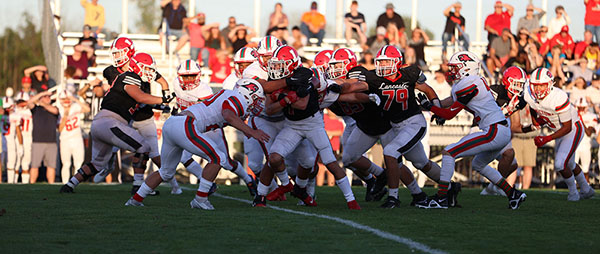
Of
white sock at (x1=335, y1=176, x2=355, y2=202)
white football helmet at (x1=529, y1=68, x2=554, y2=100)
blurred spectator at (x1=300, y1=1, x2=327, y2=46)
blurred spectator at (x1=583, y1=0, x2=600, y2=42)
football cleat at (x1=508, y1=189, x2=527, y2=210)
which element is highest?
blurred spectator at (x1=583, y1=0, x2=600, y2=42)

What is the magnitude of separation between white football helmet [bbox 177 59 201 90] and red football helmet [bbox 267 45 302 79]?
270cm

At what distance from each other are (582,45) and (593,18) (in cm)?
91

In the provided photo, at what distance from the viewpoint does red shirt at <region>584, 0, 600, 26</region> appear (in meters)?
21.4

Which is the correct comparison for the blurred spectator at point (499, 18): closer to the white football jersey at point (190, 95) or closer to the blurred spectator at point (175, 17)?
the blurred spectator at point (175, 17)

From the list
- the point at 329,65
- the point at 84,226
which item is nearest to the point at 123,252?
the point at 84,226

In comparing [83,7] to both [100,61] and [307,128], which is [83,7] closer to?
[100,61]

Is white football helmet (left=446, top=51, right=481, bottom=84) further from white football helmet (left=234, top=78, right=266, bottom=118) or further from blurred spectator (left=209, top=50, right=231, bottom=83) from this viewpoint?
blurred spectator (left=209, top=50, right=231, bottom=83)

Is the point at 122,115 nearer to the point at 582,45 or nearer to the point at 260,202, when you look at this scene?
the point at 260,202

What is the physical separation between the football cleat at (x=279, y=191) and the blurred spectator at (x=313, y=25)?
10355 millimetres

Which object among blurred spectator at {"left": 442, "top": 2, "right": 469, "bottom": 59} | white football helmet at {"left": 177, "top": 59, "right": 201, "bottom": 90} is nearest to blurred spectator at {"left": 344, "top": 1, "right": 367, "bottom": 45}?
blurred spectator at {"left": 442, "top": 2, "right": 469, "bottom": 59}

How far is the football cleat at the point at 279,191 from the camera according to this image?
10.9m

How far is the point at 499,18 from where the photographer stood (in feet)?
69.7

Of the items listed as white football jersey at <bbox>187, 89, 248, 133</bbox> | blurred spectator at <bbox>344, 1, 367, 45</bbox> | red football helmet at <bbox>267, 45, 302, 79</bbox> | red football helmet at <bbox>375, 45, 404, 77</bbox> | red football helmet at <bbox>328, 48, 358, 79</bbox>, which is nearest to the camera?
white football jersey at <bbox>187, 89, 248, 133</bbox>

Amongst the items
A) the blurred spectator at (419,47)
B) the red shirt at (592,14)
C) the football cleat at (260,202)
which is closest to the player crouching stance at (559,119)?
the football cleat at (260,202)
